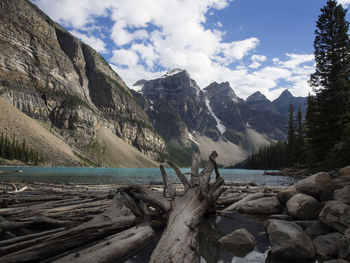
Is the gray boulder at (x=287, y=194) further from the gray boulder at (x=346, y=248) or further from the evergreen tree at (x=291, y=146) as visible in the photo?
the evergreen tree at (x=291, y=146)

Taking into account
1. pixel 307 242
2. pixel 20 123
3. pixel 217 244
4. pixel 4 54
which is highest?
pixel 4 54

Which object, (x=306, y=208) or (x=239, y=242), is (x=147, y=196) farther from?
(x=306, y=208)

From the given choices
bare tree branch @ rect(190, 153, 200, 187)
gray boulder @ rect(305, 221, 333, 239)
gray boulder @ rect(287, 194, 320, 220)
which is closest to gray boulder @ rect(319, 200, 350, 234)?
gray boulder @ rect(305, 221, 333, 239)

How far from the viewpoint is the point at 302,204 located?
23.8ft

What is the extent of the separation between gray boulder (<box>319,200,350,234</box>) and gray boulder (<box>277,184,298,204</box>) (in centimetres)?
293

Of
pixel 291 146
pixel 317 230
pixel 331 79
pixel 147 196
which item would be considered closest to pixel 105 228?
pixel 147 196

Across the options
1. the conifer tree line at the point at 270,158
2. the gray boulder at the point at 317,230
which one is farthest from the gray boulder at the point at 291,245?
the conifer tree line at the point at 270,158

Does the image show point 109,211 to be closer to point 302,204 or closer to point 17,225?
point 17,225

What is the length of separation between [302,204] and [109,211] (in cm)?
642

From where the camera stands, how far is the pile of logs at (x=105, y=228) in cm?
360

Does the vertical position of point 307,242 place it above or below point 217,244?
above

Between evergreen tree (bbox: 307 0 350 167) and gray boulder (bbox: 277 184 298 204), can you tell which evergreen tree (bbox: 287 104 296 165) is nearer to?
evergreen tree (bbox: 307 0 350 167)

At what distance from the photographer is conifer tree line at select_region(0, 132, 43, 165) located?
95.6 metres

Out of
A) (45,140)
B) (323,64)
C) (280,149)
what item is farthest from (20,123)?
(280,149)
